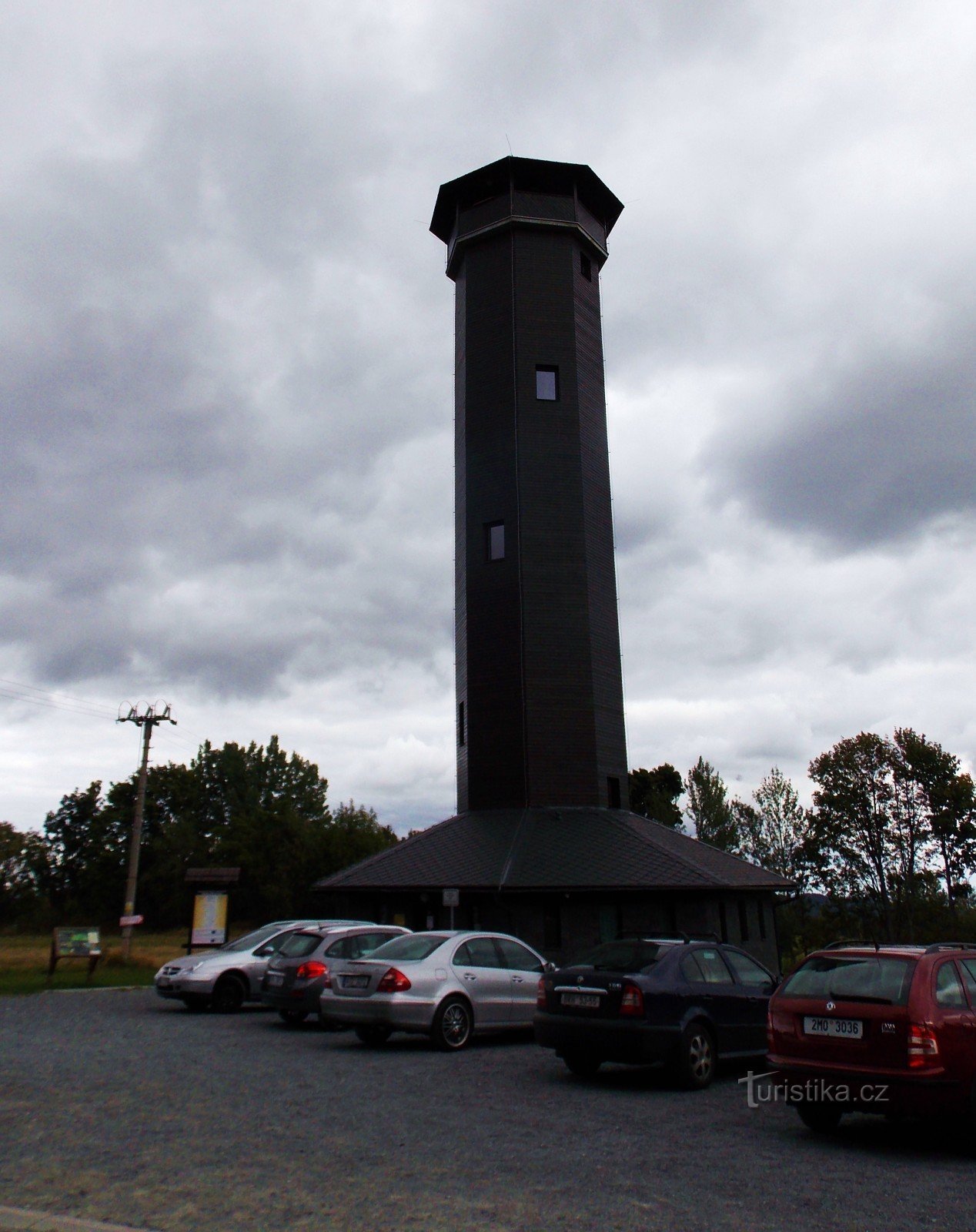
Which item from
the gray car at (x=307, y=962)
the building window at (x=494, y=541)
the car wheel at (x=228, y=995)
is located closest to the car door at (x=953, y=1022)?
the gray car at (x=307, y=962)

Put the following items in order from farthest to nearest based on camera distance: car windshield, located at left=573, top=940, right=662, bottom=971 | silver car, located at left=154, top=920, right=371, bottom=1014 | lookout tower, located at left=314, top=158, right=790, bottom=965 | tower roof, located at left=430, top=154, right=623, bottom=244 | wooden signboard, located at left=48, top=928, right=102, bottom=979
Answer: tower roof, located at left=430, top=154, right=623, bottom=244
wooden signboard, located at left=48, top=928, right=102, bottom=979
lookout tower, located at left=314, top=158, right=790, bottom=965
silver car, located at left=154, top=920, right=371, bottom=1014
car windshield, located at left=573, top=940, right=662, bottom=971

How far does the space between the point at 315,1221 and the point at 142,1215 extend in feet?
2.97

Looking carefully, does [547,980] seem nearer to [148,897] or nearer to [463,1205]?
[463,1205]

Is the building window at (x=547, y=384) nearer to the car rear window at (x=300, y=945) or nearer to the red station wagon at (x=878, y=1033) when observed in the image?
the car rear window at (x=300, y=945)

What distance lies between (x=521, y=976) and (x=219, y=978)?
19.8 feet

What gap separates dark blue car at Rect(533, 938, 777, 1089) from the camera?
9.33m

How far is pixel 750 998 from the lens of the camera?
1046cm

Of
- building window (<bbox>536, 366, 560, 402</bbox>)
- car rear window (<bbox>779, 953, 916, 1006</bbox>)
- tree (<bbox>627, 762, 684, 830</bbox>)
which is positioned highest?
building window (<bbox>536, 366, 560, 402</bbox>)

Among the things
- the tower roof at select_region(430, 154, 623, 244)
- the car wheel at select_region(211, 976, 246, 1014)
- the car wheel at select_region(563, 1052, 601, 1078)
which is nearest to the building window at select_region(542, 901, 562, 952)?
the car wheel at select_region(211, 976, 246, 1014)

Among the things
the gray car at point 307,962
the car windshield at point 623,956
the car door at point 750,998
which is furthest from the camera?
the gray car at point 307,962

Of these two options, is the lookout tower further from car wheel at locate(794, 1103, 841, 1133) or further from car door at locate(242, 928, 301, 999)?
car wheel at locate(794, 1103, 841, 1133)

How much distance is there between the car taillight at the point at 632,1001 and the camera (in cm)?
931

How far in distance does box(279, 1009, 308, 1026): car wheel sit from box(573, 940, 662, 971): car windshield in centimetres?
587

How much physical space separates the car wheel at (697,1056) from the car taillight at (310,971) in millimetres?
6661
